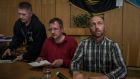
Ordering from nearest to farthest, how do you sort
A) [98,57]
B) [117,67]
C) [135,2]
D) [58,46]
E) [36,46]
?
[117,67] → [98,57] → [58,46] → [36,46] → [135,2]

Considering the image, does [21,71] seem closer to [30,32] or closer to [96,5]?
[30,32]

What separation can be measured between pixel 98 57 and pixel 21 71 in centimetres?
77

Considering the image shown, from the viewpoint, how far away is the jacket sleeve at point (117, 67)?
7.32 feet

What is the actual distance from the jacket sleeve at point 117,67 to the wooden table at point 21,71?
0.39 metres

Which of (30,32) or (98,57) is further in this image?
(30,32)

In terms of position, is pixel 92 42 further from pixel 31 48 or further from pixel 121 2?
pixel 121 2

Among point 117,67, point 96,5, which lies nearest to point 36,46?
point 117,67

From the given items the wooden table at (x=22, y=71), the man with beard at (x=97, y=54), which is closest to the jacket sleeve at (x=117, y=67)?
the man with beard at (x=97, y=54)

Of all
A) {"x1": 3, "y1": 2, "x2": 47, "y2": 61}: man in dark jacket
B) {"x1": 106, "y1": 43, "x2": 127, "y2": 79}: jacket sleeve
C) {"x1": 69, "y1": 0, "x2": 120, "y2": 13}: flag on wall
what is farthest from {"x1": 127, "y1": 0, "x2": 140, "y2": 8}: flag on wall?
{"x1": 106, "y1": 43, "x2": 127, "y2": 79}: jacket sleeve

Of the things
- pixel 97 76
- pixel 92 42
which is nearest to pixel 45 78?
pixel 97 76

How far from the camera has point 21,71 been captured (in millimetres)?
2561

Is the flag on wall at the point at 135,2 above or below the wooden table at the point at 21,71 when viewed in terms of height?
above

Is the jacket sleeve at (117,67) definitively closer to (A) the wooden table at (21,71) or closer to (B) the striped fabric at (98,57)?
(B) the striped fabric at (98,57)

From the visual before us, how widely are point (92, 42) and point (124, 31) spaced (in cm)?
226
